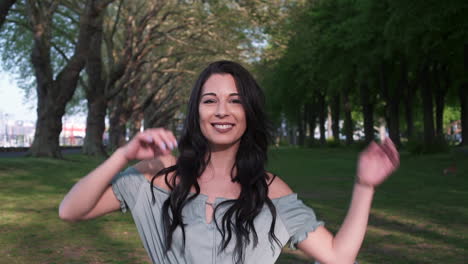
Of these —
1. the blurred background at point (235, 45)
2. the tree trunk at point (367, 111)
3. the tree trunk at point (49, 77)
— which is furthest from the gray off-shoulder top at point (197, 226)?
A: the tree trunk at point (367, 111)

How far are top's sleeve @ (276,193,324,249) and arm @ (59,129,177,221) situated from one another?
0.55m

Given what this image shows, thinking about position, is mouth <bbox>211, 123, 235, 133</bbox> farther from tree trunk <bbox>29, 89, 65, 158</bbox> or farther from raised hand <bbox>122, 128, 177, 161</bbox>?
tree trunk <bbox>29, 89, 65, 158</bbox>

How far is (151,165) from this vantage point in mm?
2941

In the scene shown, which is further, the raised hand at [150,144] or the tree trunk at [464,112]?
the tree trunk at [464,112]

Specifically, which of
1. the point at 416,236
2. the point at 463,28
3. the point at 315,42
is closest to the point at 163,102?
the point at 315,42

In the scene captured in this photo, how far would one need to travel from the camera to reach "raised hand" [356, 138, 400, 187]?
9.07 feet

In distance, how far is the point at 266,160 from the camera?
3.12 m

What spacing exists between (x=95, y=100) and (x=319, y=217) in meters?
23.5

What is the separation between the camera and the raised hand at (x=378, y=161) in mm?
2764

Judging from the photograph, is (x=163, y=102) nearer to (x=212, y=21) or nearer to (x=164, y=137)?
(x=212, y=21)

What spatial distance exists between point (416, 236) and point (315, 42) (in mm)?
27248

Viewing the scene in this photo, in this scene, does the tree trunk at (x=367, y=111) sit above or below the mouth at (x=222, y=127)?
above

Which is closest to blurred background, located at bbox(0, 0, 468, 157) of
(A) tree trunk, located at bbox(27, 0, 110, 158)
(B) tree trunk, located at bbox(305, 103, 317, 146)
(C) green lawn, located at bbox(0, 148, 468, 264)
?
(A) tree trunk, located at bbox(27, 0, 110, 158)

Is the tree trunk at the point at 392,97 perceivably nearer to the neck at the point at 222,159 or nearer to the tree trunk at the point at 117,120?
the tree trunk at the point at 117,120
